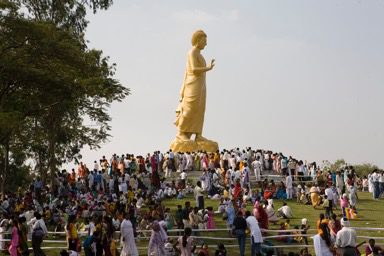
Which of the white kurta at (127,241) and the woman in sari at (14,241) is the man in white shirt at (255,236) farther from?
the woman in sari at (14,241)

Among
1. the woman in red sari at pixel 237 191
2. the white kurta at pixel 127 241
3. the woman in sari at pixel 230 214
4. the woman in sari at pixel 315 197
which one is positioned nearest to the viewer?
the white kurta at pixel 127 241

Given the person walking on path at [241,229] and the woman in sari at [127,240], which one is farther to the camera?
the person walking on path at [241,229]

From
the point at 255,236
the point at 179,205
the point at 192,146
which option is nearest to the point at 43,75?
the point at 179,205

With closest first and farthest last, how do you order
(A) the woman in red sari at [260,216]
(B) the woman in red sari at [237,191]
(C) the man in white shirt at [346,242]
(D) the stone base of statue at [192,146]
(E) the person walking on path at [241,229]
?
(C) the man in white shirt at [346,242], (E) the person walking on path at [241,229], (A) the woman in red sari at [260,216], (B) the woman in red sari at [237,191], (D) the stone base of statue at [192,146]

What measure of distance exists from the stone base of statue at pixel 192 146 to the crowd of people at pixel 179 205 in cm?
468

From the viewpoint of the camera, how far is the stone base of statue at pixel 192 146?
1556 inches

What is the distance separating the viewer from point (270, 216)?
71.7 ft

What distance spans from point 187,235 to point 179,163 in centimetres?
1878

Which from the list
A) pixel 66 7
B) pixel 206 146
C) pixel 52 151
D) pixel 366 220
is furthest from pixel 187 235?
pixel 206 146

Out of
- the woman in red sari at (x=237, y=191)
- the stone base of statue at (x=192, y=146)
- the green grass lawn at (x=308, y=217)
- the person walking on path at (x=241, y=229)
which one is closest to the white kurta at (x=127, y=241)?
the green grass lawn at (x=308, y=217)

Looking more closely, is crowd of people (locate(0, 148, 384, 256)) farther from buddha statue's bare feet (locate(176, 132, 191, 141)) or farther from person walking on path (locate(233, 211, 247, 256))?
buddha statue's bare feet (locate(176, 132, 191, 141))

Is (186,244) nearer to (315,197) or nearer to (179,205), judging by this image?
(179,205)

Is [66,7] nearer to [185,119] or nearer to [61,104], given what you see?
[61,104]

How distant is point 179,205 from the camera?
21047mm
